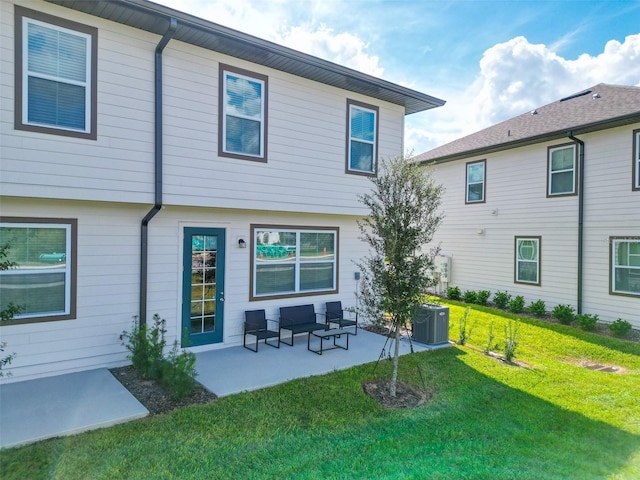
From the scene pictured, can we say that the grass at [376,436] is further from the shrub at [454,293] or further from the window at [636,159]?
the shrub at [454,293]

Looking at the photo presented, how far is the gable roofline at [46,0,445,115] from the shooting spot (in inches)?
218

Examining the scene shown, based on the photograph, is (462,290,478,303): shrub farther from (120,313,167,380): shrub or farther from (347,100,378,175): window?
(120,313,167,380): shrub

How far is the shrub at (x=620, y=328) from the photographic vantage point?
30.0ft

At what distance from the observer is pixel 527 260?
1224 cm

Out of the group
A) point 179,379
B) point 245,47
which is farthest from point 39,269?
point 245,47

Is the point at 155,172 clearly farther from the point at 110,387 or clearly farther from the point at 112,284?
the point at 110,387

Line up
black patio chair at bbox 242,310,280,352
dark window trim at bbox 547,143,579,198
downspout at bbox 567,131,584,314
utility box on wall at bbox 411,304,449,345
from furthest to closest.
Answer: dark window trim at bbox 547,143,579,198, downspout at bbox 567,131,584,314, utility box on wall at bbox 411,304,449,345, black patio chair at bbox 242,310,280,352

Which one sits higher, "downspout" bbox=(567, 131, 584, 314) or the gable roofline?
the gable roofline

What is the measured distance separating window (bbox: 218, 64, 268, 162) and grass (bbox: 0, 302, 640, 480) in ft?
14.5

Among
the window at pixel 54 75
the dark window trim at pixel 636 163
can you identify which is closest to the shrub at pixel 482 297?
the dark window trim at pixel 636 163

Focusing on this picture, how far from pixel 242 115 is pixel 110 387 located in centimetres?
515

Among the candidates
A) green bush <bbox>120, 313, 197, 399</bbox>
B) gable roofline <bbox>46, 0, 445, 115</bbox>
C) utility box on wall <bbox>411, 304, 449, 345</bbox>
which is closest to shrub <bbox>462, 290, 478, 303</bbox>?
utility box on wall <bbox>411, 304, 449, 345</bbox>

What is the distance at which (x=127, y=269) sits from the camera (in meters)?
6.40

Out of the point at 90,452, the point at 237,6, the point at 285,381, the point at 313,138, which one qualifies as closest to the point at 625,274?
the point at 313,138
